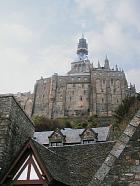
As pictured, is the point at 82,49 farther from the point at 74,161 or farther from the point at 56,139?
the point at 74,161

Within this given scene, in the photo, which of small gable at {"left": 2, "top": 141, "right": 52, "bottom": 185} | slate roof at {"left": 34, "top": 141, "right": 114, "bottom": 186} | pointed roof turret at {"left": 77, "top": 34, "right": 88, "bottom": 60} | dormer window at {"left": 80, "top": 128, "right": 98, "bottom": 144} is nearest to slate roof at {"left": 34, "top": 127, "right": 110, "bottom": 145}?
dormer window at {"left": 80, "top": 128, "right": 98, "bottom": 144}

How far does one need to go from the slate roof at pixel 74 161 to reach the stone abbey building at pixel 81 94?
8883 cm

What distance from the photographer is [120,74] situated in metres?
111

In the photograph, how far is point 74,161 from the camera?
12.7m

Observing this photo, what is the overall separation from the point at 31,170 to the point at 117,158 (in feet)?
9.53

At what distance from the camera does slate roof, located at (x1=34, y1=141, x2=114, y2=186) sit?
10.9 metres

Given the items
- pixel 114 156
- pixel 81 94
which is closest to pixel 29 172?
pixel 114 156

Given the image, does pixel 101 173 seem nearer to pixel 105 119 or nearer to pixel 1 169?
pixel 1 169

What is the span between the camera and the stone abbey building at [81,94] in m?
105

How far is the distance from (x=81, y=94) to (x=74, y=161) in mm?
95920

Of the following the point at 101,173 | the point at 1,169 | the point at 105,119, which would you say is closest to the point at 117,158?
the point at 101,173

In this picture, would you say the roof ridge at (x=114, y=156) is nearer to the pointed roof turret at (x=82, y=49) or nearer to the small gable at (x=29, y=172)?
the small gable at (x=29, y=172)

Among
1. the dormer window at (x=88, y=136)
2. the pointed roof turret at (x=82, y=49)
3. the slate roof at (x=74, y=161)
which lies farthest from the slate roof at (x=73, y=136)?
the pointed roof turret at (x=82, y=49)

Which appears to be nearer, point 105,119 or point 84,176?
point 84,176
